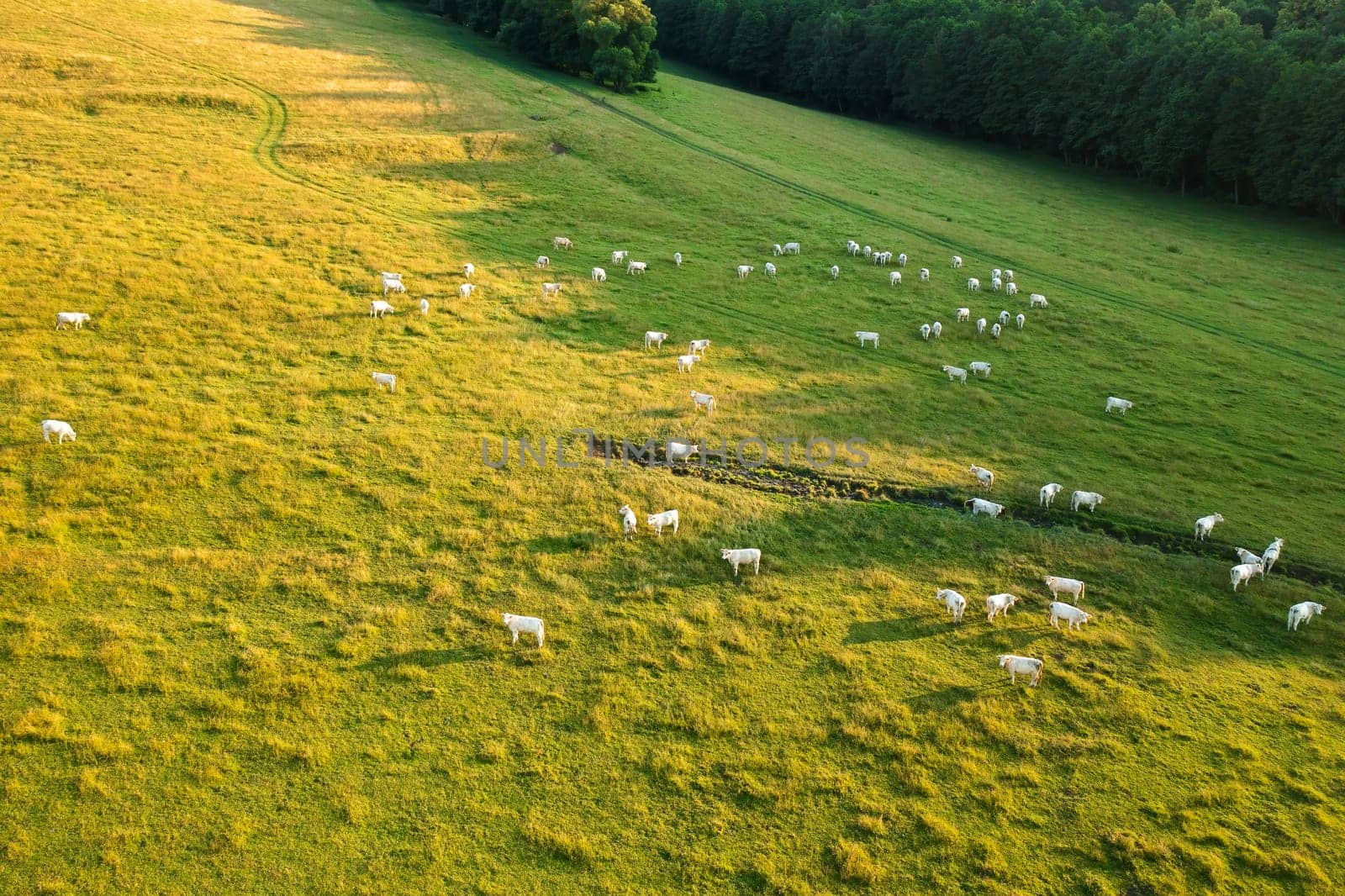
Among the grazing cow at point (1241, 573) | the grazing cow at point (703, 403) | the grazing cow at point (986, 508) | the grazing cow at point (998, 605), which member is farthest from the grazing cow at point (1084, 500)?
the grazing cow at point (703, 403)

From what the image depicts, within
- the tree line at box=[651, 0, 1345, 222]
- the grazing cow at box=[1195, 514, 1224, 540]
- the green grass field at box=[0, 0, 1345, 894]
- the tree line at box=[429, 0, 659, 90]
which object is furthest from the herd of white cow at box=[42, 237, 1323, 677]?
the tree line at box=[429, 0, 659, 90]

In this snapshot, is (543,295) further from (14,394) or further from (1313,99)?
(1313,99)

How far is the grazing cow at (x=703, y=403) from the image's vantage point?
30.5 m

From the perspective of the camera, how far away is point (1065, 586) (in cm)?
2198

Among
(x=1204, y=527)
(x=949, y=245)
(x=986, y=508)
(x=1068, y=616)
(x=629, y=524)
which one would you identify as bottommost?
(x=629, y=524)

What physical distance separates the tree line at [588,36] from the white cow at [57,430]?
6379 centimetres

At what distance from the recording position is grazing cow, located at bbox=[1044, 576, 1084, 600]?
21922 mm

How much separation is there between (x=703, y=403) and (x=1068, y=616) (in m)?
14.6

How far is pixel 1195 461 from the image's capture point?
3055 centimetres

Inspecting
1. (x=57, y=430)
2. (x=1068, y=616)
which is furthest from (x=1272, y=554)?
(x=57, y=430)

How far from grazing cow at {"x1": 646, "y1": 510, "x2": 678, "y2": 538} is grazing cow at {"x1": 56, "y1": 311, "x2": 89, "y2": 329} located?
2353cm

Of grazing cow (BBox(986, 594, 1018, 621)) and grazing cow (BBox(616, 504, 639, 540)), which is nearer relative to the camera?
grazing cow (BBox(986, 594, 1018, 621))

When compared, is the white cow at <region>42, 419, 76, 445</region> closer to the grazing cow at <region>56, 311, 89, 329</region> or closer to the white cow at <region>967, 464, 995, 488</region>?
the grazing cow at <region>56, 311, 89, 329</region>

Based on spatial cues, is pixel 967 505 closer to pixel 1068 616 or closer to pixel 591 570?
pixel 1068 616
